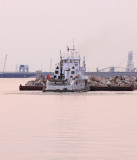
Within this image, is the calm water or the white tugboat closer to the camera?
the calm water

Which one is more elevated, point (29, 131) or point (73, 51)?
point (73, 51)

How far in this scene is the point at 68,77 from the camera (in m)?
128

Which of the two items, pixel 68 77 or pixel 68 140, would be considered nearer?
pixel 68 140

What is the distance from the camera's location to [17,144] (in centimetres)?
3016

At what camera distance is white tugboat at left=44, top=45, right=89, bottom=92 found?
400 ft

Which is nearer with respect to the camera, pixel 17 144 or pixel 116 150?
pixel 116 150

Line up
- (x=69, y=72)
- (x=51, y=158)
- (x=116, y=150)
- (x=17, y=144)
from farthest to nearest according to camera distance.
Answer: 1. (x=69, y=72)
2. (x=17, y=144)
3. (x=116, y=150)
4. (x=51, y=158)

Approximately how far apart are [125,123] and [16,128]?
934cm

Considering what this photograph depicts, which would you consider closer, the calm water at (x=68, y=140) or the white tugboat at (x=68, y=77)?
the calm water at (x=68, y=140)

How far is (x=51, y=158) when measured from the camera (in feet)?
83.7

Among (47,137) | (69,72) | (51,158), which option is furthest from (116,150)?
(69,72)

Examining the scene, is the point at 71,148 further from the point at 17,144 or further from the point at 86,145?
the point at 17,144

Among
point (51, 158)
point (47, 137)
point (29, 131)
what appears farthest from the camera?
point (29, 131)

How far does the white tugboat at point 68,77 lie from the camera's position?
12194 centimetres
